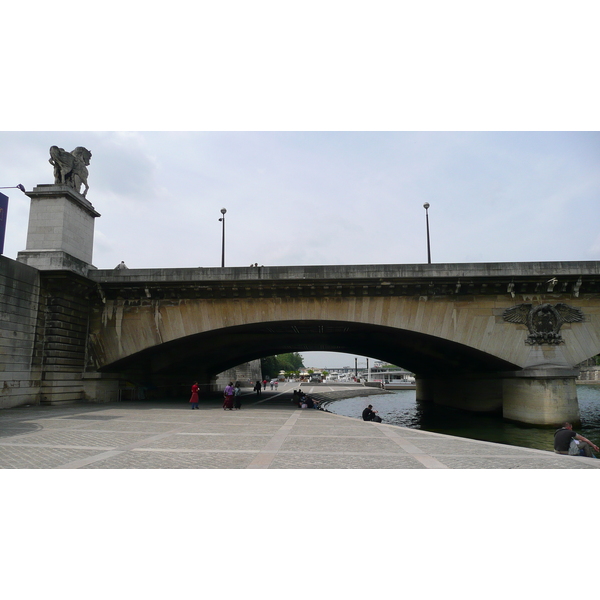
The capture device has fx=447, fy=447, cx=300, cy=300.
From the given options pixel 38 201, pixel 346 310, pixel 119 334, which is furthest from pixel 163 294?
pixel 346 310

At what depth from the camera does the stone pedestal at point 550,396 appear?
22062 mm

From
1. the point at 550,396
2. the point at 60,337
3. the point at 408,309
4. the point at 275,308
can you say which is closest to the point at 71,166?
the point at 60,337

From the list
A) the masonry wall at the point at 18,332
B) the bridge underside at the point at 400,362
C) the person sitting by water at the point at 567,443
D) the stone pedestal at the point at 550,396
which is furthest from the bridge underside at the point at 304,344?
the person sitting by water at the point at 567,443

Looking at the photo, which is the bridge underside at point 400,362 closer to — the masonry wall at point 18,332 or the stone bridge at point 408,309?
the stone bridge at point 408,309

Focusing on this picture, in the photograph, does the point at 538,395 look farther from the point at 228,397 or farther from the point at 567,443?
the point at 228,397

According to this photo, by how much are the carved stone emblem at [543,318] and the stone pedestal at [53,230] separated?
22.8 meters

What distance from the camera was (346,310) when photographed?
24.3 meters

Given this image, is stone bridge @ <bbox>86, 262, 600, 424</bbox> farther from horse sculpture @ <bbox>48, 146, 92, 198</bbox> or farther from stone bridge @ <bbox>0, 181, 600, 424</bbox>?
horse sculpture @ <bbox>48, 146, 92, 198</bbox>

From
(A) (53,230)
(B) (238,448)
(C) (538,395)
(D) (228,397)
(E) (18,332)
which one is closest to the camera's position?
(B) (238,448)

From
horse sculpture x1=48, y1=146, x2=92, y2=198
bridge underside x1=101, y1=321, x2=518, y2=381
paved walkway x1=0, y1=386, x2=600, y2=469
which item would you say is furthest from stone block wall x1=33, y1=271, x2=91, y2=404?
paved walkway x1=0, y1=386, x2=600, y2=469

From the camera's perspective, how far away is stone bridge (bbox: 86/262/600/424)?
22828mm

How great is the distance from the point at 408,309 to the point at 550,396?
26.5 ft

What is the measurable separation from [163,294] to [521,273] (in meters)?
19.0

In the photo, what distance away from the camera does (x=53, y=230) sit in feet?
75.2
